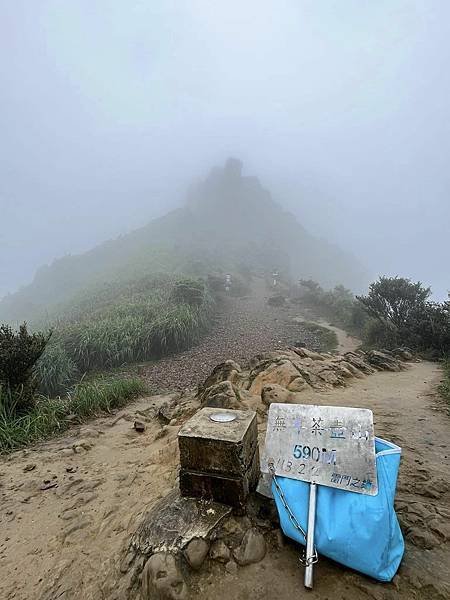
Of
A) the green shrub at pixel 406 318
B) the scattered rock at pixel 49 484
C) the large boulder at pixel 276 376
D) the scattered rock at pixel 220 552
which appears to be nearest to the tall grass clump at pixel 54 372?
the scattered rock at pixel 49 484

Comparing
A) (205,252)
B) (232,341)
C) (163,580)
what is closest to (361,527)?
(163,580)

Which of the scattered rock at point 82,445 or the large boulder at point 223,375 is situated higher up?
the large boulder at point 223,375

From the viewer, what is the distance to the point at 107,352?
10078mm

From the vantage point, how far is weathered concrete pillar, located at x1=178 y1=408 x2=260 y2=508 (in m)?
2.26

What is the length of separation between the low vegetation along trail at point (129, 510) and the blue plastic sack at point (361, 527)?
0.39 ft

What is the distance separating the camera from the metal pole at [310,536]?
5.95ft

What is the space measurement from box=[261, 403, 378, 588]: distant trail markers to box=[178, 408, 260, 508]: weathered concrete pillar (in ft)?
0.61

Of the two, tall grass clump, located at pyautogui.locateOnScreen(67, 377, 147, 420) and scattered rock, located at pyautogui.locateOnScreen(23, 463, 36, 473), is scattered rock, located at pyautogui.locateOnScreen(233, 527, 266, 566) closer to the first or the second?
scattered rock, located at pyautogui.locateOnScreen(23, 463, 36, 473)

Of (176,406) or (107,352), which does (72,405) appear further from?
(107,352)

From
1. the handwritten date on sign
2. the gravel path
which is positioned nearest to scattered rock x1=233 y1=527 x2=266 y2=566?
the handwritten date on sign

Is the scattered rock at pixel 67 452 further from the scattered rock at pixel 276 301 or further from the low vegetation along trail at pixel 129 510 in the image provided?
the scattered rock at pixel 276 301

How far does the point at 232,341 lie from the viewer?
40.5 ft

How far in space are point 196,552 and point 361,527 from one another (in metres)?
1.05

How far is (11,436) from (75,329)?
7072 millimetres
